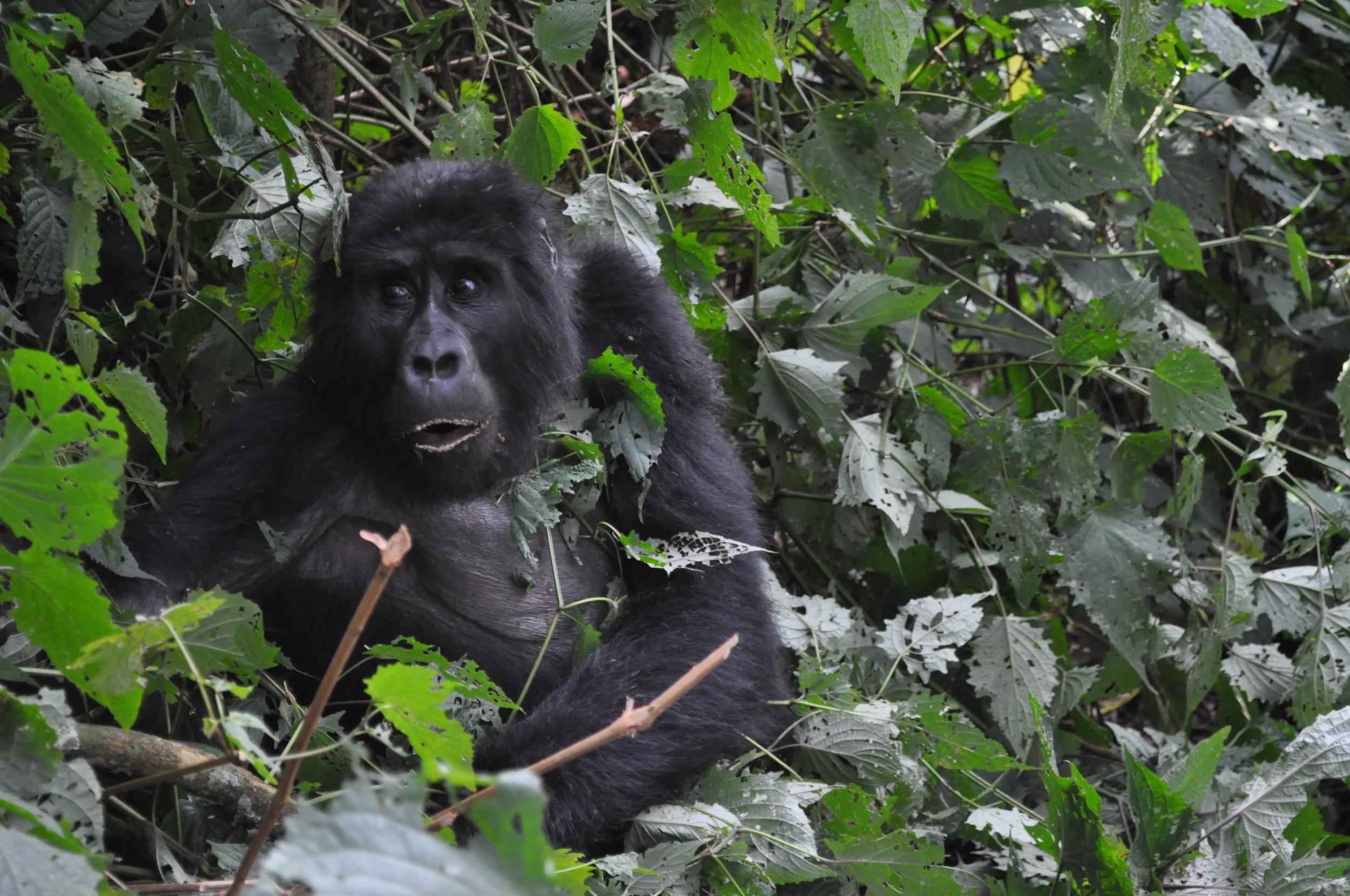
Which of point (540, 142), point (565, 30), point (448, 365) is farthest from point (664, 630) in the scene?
point (565, 30)

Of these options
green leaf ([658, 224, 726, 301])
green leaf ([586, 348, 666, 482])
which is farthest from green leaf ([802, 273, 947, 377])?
green leaf ([586, 348, 666, 482])

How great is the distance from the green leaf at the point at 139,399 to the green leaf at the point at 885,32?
1.62 m

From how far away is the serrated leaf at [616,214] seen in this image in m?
3.39

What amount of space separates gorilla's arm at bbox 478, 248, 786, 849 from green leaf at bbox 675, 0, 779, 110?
1.73ft

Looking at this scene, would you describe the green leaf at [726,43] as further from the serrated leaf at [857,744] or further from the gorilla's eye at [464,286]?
the serrated leaf at [857,744]

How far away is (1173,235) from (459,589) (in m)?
2.53

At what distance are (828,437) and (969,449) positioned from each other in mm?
441

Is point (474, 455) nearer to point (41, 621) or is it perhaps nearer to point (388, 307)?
point (388, 307)

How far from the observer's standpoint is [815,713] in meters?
3.10

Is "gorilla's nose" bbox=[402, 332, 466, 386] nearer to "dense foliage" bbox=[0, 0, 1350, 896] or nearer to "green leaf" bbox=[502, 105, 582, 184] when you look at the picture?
"dense foliage" bbox=[0, 0, 1350, 896]

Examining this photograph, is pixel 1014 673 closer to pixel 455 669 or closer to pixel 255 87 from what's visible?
pixel 455 669

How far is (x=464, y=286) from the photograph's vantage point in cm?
302

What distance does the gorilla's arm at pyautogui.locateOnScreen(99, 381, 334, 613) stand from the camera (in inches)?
112

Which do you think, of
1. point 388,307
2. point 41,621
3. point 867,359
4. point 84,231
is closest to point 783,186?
point 867,359
